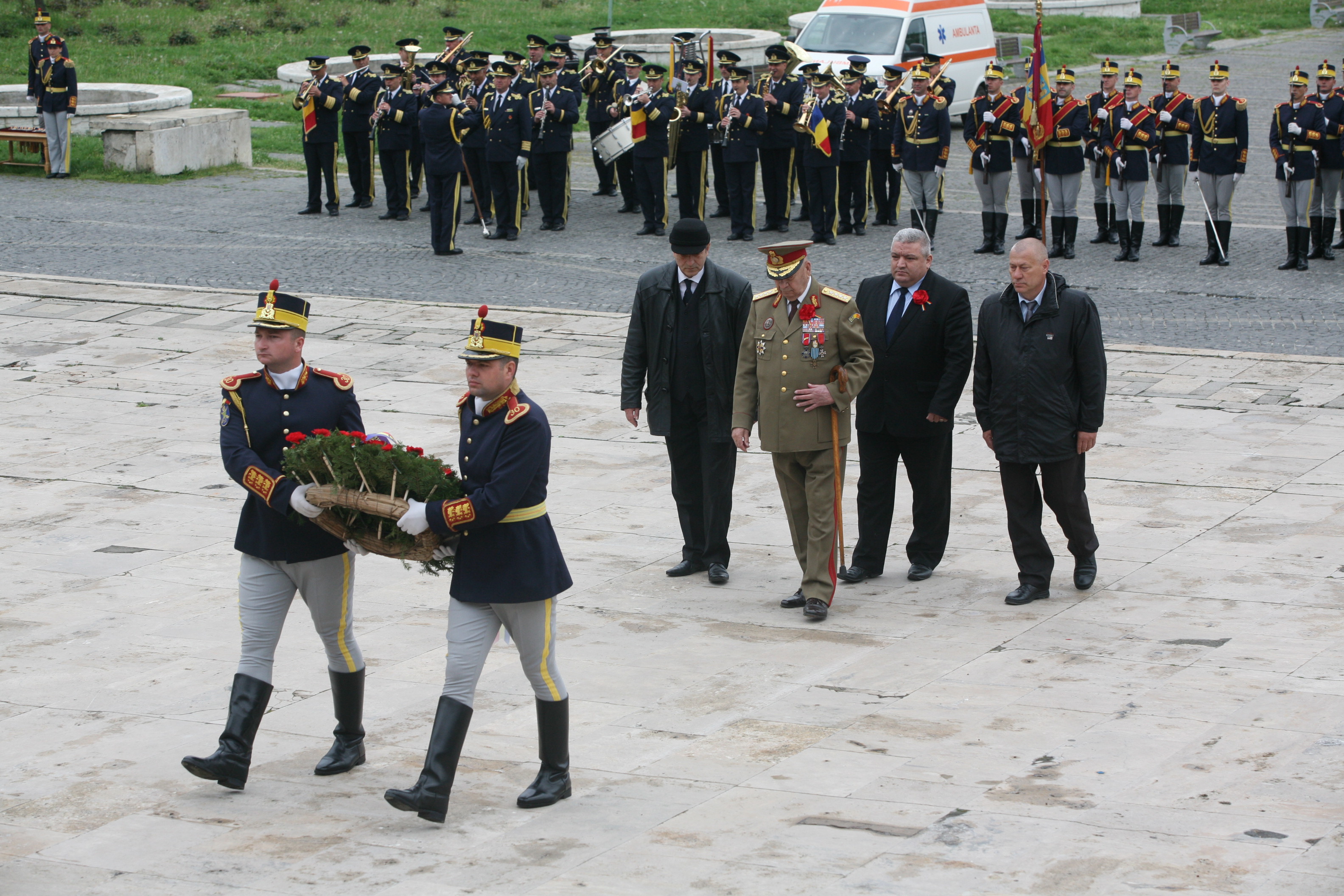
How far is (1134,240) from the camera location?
18328 mm

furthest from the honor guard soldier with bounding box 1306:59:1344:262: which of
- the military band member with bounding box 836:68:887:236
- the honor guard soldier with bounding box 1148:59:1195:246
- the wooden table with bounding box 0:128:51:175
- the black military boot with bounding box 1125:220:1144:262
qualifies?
the wooden table with bounding box 0:128:51:175

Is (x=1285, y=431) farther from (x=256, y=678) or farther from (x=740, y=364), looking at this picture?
(x=256, y=678)

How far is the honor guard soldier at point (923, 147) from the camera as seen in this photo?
19.2m

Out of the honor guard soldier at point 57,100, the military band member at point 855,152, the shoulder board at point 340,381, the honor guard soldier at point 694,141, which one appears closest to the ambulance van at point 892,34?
the honor guard soldier at point 694,141

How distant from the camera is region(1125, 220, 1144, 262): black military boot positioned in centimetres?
1814

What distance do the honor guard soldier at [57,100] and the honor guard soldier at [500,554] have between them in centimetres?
1865

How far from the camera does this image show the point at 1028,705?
712 cm

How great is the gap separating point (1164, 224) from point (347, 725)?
14.4 metres

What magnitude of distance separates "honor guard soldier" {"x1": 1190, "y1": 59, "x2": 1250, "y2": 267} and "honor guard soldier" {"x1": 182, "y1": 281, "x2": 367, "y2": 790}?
13284 millimetres

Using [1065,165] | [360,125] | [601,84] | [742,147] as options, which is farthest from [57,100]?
[1065,165]

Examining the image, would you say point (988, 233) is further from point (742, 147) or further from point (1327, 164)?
point (1327, 164)

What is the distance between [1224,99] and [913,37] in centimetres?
987

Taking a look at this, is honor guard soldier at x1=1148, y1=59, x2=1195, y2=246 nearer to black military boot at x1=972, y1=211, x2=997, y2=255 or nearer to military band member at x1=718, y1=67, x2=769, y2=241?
black military boot at x1=972, y1=211, x2=997, y2=255

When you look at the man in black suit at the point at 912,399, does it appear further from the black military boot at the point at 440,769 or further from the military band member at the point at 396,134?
the military band member at the point at 396,134
